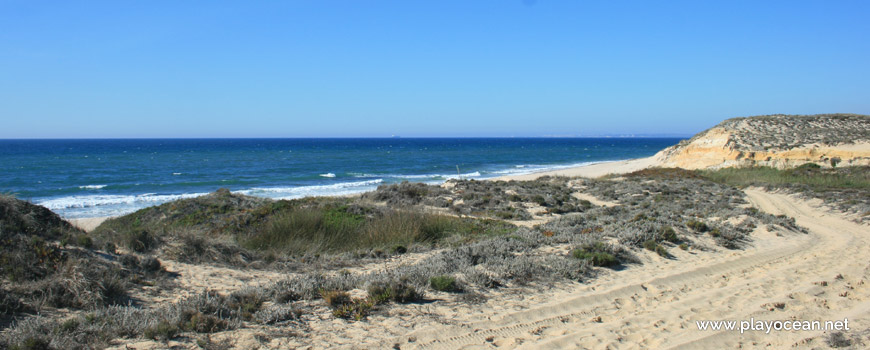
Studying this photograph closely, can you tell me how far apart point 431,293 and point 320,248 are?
372 centimetres

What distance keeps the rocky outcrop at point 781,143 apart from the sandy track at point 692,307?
25.4m

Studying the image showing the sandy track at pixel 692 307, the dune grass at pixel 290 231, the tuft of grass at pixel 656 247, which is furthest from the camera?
the tuft of grass at pixel 656 247

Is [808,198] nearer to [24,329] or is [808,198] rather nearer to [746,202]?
[746,202]

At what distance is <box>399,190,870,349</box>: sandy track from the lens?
188 inches

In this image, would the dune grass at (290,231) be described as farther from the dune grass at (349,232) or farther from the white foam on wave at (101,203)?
the white foam on wave at (101,203)

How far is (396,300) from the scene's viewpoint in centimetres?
561

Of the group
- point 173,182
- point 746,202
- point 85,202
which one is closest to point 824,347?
point 746,202

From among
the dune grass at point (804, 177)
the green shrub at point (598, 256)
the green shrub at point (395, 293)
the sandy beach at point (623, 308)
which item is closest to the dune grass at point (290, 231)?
the sandy beach at point (623, 308)

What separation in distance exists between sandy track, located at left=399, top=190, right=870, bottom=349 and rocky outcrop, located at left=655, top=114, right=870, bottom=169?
25.4 m

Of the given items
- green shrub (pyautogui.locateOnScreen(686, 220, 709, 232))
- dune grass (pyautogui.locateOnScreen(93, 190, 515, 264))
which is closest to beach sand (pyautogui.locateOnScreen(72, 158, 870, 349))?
dune grass (pyautogui.locateOnScreen(93, 190, 515, 264))

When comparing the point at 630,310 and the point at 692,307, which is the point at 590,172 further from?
the point at 630,310

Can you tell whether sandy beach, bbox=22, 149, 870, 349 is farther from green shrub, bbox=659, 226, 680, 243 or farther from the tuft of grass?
green shrub, bbox=659, 226, 680, 243

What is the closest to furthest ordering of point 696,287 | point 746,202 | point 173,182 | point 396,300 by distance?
point 396,300 → point 696,287 → point 746,202 → point 173,182

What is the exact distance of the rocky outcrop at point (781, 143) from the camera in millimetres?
29406
